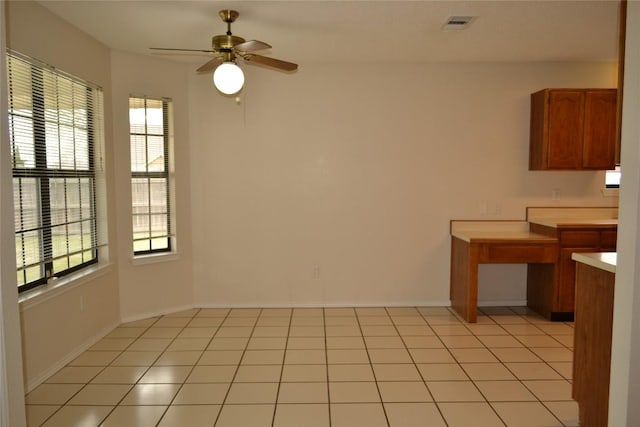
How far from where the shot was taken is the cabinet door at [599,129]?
463 centimetres

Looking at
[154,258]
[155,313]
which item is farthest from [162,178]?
[155,313]

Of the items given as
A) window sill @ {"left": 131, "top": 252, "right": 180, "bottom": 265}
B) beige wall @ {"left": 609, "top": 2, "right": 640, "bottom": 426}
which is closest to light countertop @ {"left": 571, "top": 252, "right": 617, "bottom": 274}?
beige wall @ {"left": 609, "top": 2, "right": 640, "bottom": 426}

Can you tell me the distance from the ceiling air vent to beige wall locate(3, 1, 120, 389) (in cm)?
300

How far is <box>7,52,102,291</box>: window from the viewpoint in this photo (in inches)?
121

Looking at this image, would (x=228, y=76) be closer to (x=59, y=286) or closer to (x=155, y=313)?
(x=59, y=286)

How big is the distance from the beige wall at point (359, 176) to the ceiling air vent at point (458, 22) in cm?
119

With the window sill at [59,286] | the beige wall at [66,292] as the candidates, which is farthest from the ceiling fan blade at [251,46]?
the window sill at [59,286]

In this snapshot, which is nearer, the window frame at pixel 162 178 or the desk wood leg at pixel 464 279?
the desk wood leg at pixel 464 279

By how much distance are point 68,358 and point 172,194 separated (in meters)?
1.88

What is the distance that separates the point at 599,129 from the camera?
466 cm

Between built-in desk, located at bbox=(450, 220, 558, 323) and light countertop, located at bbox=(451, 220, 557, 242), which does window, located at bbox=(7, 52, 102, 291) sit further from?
light countertop, located at bbox=(451, 220, 557, 242)

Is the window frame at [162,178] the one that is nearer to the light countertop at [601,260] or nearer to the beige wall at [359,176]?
the beige wall at [359,176]

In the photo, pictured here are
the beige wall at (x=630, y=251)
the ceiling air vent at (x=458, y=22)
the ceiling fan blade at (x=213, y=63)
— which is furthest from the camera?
A: the ceiling air vent at (x=458, y=22)

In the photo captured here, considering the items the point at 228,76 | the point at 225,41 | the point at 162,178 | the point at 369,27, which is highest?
the point at 369,27
